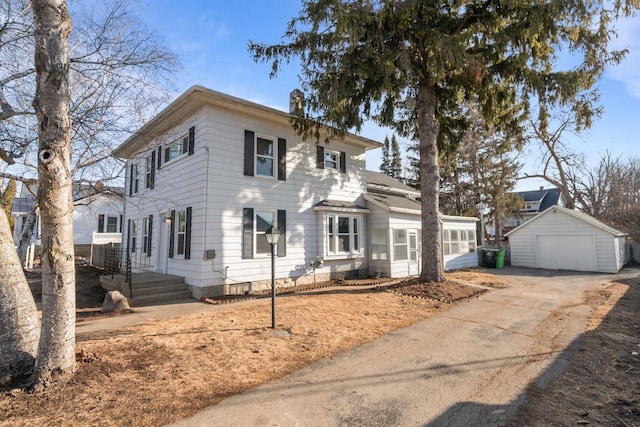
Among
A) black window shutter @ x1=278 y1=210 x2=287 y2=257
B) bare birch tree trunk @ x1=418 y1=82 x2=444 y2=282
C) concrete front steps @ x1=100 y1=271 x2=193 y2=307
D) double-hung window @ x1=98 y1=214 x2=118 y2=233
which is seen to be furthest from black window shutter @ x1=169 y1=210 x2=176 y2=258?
double-hung window @ x1=98 y1=214 x2=118 y2=233

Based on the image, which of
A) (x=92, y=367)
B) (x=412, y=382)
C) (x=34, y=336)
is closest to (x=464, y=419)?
(x=412, y=382)

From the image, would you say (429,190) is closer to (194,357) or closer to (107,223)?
(194,357)

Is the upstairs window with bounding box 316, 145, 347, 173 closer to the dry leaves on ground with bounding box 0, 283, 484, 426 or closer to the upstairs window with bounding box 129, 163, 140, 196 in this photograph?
the dry leaves on ground with bounding box 0, 283, 484, 426

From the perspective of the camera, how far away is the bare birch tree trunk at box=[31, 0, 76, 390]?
3.70 meters

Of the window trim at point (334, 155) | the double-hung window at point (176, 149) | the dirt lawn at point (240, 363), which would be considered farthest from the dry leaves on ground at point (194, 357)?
the window trim at point (334, 155)

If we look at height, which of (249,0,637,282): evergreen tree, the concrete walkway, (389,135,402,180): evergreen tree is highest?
(389,135,402,180): evergreen tree

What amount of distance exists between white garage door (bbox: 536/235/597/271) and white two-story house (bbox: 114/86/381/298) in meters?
11.6

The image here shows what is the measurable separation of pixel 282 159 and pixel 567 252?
1630 cm

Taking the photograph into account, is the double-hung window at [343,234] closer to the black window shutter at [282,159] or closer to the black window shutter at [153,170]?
the black window shutter at [282,159]

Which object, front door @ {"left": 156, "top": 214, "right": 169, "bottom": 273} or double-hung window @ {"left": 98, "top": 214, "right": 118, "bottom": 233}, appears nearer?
front door @ {"left": 156, "top": 214, "right": 169, "bottom": 273}

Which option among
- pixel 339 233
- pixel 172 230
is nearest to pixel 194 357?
pixel 172 230

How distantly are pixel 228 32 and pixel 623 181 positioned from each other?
34.4 meters

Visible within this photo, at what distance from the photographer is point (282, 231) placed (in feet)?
36.6

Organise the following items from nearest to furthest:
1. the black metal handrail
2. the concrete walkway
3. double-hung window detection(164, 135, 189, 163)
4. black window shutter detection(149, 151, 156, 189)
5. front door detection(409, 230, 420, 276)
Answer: the concrete walkway
double-hung window detection(164, 135, 189, 163)
the black metal handrail
black window shutter detection(149, 151, 156, 189)
front door detection(409, 230, 420, 276)
